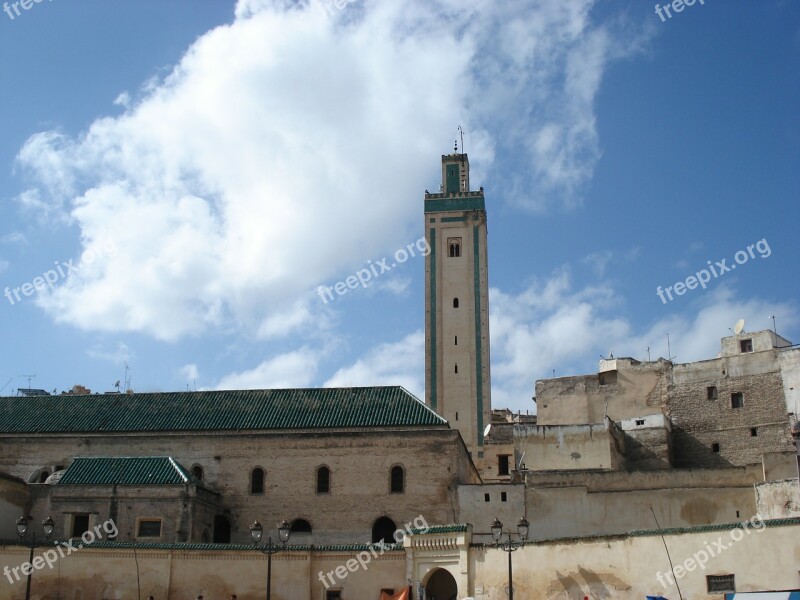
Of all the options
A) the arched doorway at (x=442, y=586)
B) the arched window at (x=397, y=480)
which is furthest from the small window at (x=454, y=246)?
the arched doorway at (x=442, y=586)

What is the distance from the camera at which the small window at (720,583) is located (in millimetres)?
19750

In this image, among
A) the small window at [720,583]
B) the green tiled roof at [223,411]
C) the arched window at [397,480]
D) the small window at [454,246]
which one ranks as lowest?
the small window at [720,583]

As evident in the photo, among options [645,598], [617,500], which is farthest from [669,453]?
[645,598]

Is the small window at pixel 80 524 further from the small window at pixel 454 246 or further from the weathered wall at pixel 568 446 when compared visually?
the small window at pixel 454 246

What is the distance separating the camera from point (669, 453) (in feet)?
131

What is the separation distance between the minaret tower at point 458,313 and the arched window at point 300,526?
1128cm

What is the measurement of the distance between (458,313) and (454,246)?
3732 millimetres

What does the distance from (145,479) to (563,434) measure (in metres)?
16.0

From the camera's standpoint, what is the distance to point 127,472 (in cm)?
3312

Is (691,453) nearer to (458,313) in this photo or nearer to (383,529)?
(458,313)

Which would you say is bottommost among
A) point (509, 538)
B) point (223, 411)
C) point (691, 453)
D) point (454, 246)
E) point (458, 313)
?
point (509, 538)

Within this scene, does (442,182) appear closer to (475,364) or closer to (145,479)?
(475,364)

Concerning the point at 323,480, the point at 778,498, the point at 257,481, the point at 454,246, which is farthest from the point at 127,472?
the point at 778,498

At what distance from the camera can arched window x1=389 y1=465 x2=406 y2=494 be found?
109 ft
